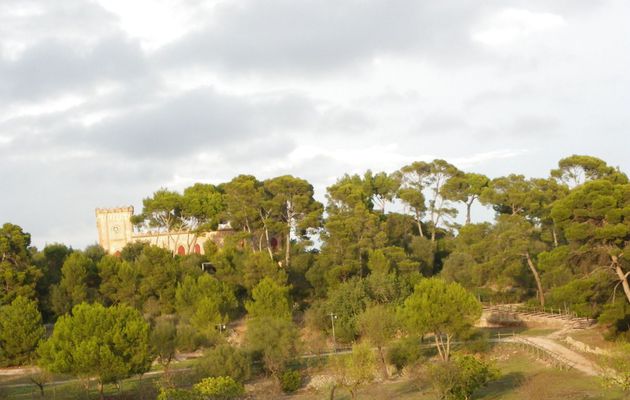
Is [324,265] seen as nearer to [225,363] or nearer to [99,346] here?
[225,363]

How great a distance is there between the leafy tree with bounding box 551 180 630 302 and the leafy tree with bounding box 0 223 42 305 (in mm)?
33784

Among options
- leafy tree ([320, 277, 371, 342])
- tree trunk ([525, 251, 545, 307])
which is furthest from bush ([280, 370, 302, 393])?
tree trunk ([525, 251, 545, 307])

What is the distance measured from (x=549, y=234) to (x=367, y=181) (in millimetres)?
18717

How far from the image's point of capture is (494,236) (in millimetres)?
54875

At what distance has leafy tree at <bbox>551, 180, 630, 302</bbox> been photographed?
116 feet

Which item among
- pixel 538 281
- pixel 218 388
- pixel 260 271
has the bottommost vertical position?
pixel 218 388

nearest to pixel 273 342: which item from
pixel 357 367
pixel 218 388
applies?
pixel 218 388

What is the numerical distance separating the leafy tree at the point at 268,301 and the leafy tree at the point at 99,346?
13.3m

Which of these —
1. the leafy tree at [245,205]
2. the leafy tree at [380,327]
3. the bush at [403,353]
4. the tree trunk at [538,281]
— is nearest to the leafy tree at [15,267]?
the leafy tree at [245,205]

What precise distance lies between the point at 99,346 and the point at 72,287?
17912 mm

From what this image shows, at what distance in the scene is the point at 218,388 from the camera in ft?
107

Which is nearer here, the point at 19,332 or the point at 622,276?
the point at 622,276

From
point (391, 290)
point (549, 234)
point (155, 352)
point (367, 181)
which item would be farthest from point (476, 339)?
point (367, 181)

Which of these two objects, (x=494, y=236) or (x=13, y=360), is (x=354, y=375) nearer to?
(x=13, y=360)
